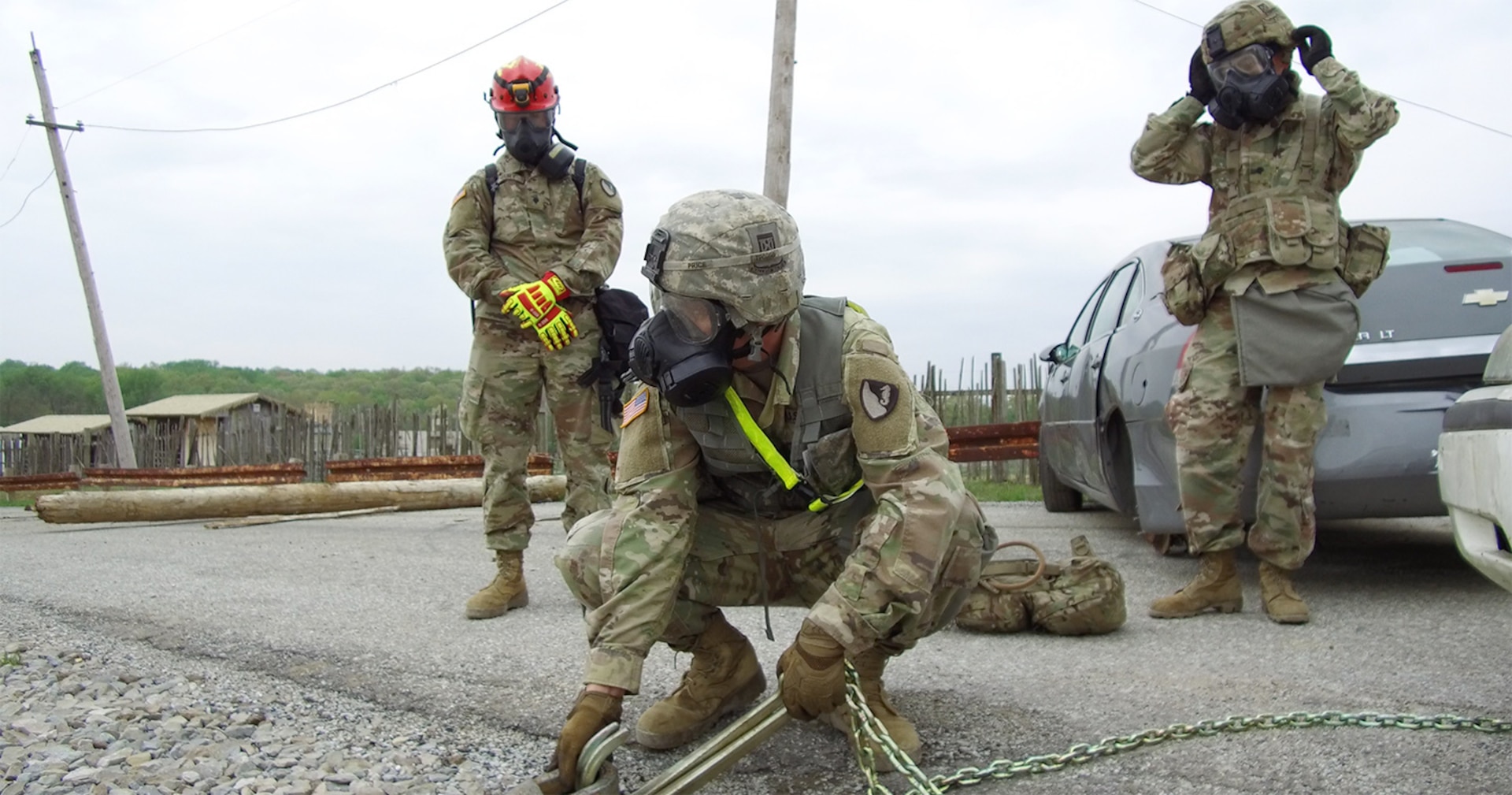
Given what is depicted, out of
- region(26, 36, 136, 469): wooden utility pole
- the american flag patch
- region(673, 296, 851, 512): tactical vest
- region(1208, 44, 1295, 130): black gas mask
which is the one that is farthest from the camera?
region(26, 36, 136, 469): wooden utility pole

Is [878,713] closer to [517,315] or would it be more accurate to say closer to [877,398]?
[877,398]

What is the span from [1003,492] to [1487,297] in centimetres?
622

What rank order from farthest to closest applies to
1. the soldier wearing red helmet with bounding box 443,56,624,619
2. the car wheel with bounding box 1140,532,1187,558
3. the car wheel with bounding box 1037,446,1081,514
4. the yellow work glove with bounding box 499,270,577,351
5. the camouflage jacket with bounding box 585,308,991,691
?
the car wheel with bounding box 1037,446,1081,514, the car wheel with bounding box 1140,532,1187,558, the soldier wearing red helmet with bounding box 443,56,624,619, the yellow work glove with bounding box 499,270,577,351, the camouflage jacket with bounding box 585,308,991,691

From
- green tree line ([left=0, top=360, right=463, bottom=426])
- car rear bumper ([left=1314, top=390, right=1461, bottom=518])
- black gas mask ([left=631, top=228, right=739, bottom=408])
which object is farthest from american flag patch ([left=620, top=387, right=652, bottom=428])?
green tree line ([left=0, top=360, right=463, bottom=426])

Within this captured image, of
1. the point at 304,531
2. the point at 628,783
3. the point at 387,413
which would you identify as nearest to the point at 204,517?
the point at 304,531

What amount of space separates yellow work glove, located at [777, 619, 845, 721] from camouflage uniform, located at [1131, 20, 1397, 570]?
2334mm

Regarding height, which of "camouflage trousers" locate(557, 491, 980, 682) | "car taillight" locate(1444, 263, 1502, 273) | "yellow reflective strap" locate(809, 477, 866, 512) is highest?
"car taillight" locate(1444, 263, 1502, 273)

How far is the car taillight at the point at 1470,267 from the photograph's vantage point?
4332 millimetres

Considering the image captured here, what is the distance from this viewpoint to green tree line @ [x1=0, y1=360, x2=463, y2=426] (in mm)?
39031

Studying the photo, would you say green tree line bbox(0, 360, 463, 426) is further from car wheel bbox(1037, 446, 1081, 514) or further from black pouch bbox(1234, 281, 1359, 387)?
black pouch bbox(1234, 281, 1359, 387)

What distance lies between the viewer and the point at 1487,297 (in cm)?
429

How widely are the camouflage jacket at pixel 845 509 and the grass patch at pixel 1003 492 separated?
23.8 ft

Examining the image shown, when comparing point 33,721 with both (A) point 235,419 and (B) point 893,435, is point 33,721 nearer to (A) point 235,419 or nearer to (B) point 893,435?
(B) point 893,435

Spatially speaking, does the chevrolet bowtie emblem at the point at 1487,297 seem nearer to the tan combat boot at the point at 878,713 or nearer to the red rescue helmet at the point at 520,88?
the tan combat boot at the point at 878,713
